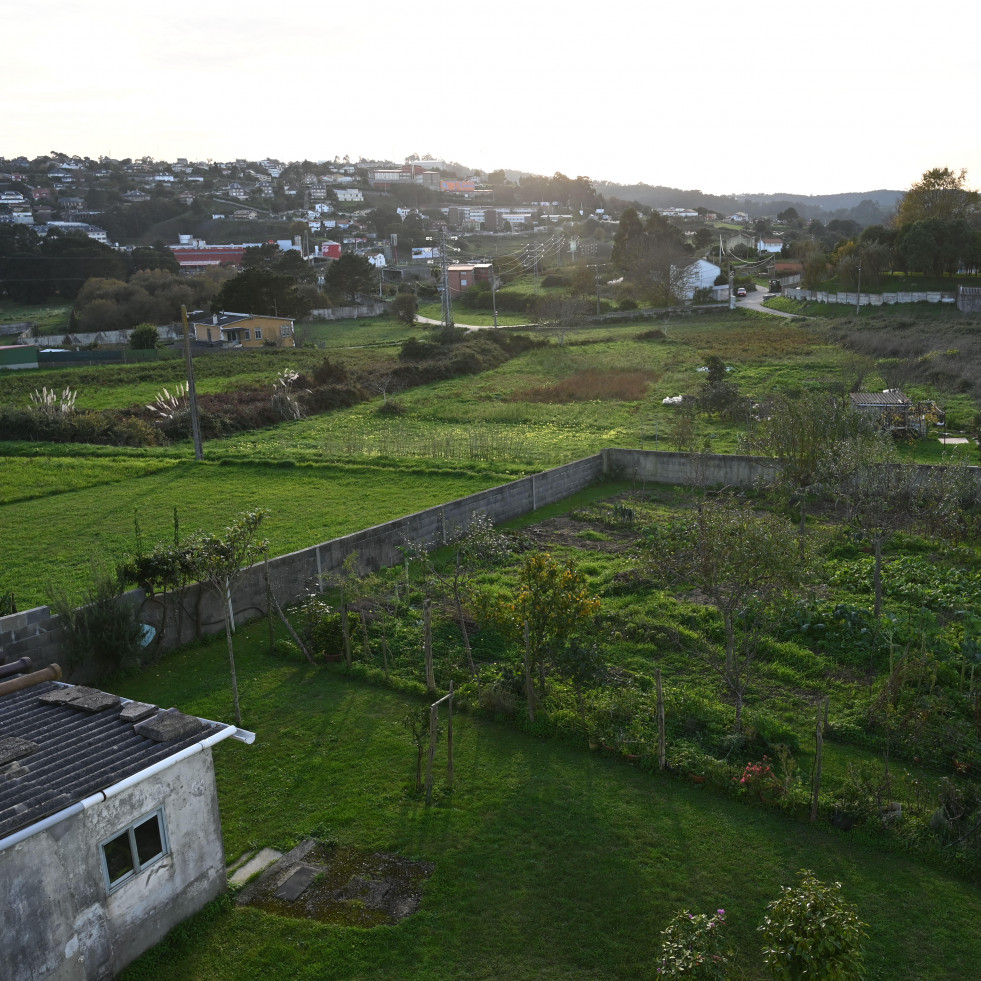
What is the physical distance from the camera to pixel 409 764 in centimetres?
1005

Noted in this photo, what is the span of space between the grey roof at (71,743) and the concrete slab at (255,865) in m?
1.61

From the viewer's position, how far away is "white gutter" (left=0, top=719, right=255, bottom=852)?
599cm

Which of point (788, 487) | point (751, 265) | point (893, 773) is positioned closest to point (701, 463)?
point (788, 487)

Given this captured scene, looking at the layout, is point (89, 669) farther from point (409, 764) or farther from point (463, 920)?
point (463, 920)

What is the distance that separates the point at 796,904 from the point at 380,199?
190 meters

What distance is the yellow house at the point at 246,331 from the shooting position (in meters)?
55.2

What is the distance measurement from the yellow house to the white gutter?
49.9m

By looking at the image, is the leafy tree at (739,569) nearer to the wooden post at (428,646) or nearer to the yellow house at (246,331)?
the wooden post at (428,646)

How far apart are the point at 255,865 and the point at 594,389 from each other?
29.8m

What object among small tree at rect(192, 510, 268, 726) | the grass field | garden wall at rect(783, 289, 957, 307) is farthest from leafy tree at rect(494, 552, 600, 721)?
garden wall at rect(783, 289, 957, 307)

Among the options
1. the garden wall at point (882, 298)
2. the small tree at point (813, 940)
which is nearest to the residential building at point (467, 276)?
the garden wall at point (882, 298)

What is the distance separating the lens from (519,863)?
823 centimetres

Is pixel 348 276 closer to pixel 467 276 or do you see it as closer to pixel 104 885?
pixel 467 276

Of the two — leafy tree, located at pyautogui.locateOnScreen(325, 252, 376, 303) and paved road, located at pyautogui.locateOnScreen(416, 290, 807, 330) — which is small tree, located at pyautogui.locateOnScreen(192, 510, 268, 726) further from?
leafy tree, located at pyautogui.locateOnScreen(325, 252, 376, 303)
